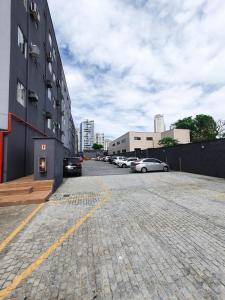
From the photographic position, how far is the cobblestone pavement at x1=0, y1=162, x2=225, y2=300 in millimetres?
2730

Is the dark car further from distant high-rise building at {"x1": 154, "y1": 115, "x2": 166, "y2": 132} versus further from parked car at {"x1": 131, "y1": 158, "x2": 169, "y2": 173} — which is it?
distant high-rise building at {"x1": 154, "y1": 115, "x2": 166, "y2": 132}

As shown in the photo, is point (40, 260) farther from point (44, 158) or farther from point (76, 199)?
point (44, 158)

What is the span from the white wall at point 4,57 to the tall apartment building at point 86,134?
156 m

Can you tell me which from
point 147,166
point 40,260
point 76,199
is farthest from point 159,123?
point 40,260

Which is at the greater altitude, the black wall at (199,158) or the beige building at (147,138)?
the beige building at (147,138)

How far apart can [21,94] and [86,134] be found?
15776 cm

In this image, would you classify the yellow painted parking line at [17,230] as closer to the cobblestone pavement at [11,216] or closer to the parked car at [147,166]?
the cobblestone pavement at [11,216]

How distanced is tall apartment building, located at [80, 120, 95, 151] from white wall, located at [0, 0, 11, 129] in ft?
512

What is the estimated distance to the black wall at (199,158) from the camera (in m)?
15.2

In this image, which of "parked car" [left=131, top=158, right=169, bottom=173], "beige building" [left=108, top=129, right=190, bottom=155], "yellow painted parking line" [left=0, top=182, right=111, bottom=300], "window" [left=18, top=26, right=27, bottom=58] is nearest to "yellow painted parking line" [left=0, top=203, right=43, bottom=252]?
"yellow painted parking line" [left=0, top=182, right=111, bottom=300]

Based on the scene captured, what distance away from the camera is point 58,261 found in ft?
11.5

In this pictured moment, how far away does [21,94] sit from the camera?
12742 millimetres

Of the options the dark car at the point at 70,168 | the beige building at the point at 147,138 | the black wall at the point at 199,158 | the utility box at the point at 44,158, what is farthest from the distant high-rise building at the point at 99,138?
the utility box at the point at 44,158

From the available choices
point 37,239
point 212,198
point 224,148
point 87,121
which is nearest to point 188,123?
point 224,148
